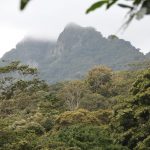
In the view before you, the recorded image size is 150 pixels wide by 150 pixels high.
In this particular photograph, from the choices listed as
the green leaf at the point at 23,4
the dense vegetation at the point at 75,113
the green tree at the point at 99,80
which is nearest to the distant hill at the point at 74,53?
the green tree at the point at 99,80

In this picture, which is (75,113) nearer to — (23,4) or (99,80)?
(99,80)

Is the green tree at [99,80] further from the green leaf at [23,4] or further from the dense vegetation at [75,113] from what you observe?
the green leaf at [23,4]

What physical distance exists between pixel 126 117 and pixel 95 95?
79.1 feet

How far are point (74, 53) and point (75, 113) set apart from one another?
128m

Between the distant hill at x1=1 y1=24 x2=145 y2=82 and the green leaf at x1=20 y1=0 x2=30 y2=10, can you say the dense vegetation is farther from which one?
the distant hill at x1=1 y1=24 x2=145 y2=82

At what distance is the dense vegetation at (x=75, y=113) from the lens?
61.7 ft

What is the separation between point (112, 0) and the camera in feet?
4.62

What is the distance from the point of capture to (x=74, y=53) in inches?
6260

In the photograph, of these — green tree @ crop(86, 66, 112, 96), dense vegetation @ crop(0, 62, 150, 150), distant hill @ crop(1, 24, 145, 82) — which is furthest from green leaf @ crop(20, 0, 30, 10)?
distant hill @ crop(1, 24, 145, 82)

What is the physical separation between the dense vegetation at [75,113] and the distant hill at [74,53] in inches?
3258

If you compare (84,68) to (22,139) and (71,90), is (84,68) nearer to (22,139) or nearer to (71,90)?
(71,90)

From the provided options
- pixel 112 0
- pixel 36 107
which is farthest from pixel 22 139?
pixel 36 107

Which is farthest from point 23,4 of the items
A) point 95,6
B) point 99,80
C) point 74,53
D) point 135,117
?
point 74,53

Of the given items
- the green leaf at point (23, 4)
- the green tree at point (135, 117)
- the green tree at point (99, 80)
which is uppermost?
the green tree at point (99, 80)
